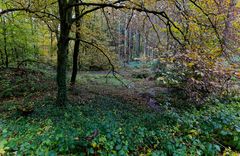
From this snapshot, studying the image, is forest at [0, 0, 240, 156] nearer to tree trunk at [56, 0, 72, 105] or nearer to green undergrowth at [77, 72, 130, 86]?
tree trunk at [56, 0, 72, 105]

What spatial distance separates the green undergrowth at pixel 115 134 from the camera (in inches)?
142

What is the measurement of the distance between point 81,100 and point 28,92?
2976mm

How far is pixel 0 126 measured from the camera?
474 cm

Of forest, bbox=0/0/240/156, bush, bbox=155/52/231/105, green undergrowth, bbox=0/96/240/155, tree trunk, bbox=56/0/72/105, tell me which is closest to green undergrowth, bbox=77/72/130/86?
forest, bbox=0/0/240/156

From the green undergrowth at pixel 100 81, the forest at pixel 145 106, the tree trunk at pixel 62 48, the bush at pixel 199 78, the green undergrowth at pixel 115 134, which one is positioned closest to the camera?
the green undergrowth at pixel 115 134

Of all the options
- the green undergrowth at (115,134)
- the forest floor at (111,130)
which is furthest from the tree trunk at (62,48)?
the green undergrowth at (115,134)

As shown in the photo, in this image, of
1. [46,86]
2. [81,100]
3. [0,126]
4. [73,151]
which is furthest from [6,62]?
[73,151]

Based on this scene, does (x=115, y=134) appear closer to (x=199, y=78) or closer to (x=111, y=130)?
(x=111, y=130)

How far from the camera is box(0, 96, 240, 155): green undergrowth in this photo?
3.60 metres

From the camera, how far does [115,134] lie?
3.99 m

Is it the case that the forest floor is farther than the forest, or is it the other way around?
the forest

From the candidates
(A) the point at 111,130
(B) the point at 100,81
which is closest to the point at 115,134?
(A) the point at 111,130

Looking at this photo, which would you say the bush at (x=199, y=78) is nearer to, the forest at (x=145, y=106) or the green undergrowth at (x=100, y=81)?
the forest at (x=145, y=106)

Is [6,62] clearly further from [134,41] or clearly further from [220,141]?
[134,41]
